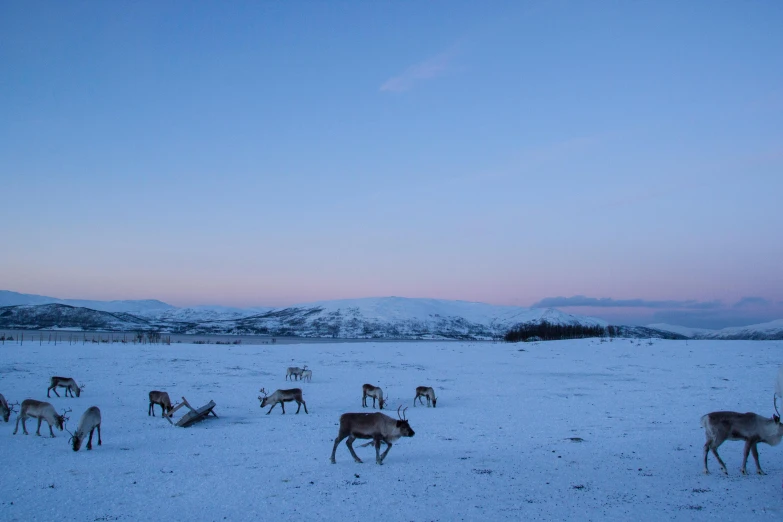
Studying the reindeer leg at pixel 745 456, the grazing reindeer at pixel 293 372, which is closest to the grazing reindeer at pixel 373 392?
the grazing reindeer at pixel 293 372

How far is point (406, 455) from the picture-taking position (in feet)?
44.6

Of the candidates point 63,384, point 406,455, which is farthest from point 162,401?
point 406,455

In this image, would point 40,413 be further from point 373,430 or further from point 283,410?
point 373,430

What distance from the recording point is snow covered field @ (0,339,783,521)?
31.3 ft

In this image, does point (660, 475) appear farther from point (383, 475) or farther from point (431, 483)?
point (383, 475)

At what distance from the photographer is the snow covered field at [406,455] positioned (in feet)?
31.3

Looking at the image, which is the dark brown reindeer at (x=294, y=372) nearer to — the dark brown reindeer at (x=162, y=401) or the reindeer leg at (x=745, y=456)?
the dark brown reindeer at (x=162, y=401)

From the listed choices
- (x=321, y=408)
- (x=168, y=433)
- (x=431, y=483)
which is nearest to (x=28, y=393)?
(x=168, y=433)

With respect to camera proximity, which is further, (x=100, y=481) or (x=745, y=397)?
(x=745, y=397)

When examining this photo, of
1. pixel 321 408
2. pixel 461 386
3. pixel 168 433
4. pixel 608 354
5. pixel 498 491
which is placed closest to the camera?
pixel 498 491

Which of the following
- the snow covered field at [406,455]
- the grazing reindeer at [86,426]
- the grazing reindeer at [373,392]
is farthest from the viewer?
the grazing reindeer at [373,392]

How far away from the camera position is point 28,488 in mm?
10539

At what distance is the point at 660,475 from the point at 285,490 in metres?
8.36

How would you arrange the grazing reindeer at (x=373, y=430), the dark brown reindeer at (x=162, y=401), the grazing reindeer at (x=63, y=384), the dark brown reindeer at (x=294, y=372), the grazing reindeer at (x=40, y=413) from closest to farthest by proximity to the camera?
the grazing reindeer at (x=373, y=430) → the grazing reindeer at (x=40, y=413) → the dark brown reindeer at (x=162, y=401) → the grazing reindeer at (x=63, y=384) → the dark brown reindeer at (x=294, y=372)
